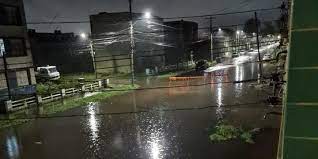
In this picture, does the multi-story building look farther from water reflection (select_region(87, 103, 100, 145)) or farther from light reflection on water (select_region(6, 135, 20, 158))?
light reflection on water (select_region(6, 135, 20, 158))

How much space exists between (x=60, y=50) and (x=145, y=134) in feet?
142

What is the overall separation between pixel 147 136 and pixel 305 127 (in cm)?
1551

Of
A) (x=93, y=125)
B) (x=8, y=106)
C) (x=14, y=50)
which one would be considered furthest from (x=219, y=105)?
(x=14, y=50)

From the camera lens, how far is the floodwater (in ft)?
47.0

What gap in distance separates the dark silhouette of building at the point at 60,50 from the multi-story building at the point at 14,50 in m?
18.4

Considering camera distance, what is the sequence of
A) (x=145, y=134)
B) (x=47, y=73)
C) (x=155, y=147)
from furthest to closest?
1. (x=47, y=73)
2. (x=145, y=134)
3. (x=155, y=147)

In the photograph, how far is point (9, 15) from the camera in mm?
28938

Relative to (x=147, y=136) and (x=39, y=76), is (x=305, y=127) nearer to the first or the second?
(x=147, y=136)

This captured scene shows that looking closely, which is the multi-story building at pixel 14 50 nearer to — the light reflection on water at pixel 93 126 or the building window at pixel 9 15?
the building window at pixel 9 15

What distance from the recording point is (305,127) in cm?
200

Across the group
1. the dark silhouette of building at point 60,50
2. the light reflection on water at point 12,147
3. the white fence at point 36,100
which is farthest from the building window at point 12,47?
the dark silhouette of building at point 60,50

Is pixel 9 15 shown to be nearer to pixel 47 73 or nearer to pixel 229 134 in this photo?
pixel 47 73

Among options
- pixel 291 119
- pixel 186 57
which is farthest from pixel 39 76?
pixel 291 119

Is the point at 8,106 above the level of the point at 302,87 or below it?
below
